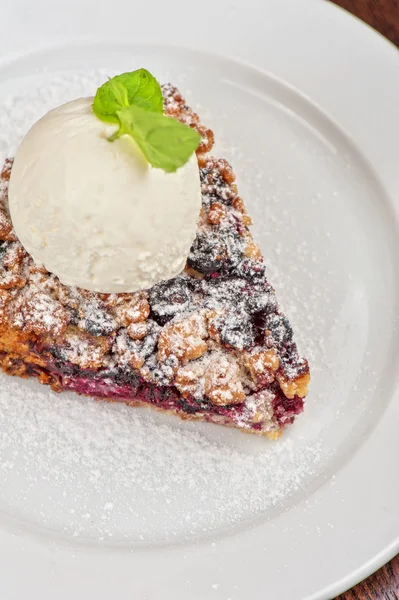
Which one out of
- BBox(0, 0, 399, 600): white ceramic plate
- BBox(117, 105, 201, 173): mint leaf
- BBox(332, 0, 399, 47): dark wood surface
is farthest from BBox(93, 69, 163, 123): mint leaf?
BBox(332, 0, 399, 47): dark wood surface

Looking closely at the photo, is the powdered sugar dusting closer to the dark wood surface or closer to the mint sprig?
the mint sprig

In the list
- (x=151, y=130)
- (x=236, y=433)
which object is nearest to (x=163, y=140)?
(x=151, y=130)

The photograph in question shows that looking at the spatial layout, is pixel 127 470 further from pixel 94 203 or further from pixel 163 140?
pixel 163 140

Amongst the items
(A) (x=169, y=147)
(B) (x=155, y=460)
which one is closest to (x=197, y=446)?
(B) (x=155, y=460)

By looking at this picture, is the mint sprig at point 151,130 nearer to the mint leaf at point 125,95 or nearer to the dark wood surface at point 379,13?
the mint leaf at point 125,95

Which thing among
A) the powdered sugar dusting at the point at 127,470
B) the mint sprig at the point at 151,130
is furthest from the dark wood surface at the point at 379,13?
the powdered sugar dusting at the point at 127,470

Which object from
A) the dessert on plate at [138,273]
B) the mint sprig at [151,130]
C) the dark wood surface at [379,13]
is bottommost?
the dessert on plate at [138,273]
